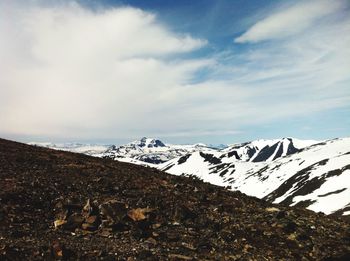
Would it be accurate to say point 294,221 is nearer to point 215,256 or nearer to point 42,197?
point 215,256

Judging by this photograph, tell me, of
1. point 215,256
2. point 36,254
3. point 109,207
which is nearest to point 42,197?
point 109,207

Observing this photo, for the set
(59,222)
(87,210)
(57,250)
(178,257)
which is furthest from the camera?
(87,210)

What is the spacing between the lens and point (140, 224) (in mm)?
19141

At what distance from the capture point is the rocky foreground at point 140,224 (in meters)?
16.6

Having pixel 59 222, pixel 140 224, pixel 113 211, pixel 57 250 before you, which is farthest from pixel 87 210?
pixel 57 250

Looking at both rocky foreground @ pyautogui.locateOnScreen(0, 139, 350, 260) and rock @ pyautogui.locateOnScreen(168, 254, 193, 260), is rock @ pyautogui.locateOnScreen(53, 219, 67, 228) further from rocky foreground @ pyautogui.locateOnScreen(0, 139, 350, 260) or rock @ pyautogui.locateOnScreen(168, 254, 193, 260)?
rock @ pyautogui.locateOnScreen(168, 254, 193, 260)

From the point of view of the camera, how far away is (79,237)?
57.3ft

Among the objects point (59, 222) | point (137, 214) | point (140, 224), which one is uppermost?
point (137, 214)

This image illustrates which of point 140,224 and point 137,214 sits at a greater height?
point 137,214

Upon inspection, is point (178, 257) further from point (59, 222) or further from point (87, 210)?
point (59, 222)

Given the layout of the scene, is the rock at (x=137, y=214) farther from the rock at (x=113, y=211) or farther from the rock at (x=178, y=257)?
the rock at (x=178, y=257)

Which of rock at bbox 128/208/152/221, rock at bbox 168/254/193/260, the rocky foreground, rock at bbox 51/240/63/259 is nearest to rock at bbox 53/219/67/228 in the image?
the rocky foreground

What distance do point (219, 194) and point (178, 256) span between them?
10562 mm

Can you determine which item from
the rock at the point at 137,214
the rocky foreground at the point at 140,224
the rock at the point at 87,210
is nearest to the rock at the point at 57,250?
the rocky foreground at the point at 140,224
